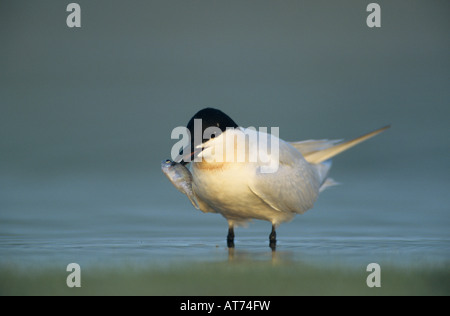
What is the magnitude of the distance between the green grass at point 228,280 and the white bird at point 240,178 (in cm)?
102

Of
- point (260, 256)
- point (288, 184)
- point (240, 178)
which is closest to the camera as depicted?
point (260, 256)

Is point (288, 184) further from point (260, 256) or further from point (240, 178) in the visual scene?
point (260, 256)

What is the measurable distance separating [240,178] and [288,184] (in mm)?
686

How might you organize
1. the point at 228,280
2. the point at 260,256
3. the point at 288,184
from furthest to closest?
the point at 288,184 < the point at 260,256 < the point at 228,280

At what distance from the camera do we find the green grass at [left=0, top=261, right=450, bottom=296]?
20.4 ft

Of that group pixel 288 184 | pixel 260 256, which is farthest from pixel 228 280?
pixel 288 184

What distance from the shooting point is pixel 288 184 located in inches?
336

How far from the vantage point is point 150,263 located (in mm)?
7293

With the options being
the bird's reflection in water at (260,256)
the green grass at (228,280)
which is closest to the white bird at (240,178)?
the bird's reflection in water at (260,256)

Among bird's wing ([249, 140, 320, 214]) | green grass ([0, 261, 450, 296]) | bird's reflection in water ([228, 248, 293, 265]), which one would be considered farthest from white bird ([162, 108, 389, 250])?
green grass ([0, 261, 450, 296])

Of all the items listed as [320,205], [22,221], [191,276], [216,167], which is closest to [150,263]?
[191,276]

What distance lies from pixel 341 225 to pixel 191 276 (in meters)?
3.82

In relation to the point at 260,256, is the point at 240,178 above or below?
above

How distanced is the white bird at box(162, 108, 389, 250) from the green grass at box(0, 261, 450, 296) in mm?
1020
